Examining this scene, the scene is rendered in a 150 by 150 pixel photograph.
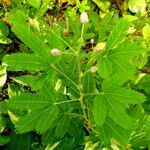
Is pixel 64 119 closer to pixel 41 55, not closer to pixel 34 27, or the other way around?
pixel 41 55

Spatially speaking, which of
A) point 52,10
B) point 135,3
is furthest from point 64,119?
point 135,3

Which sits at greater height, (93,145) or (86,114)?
(86,114)

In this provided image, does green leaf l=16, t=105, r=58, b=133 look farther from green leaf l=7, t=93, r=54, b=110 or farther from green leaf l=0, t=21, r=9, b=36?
green leaf l=0, t=21, r=9, b=36

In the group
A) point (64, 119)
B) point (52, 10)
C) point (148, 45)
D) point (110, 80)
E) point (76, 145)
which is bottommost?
point (76, 145)

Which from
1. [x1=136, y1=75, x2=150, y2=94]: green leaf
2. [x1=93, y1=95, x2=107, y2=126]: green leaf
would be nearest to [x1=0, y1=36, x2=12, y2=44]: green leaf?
[x1=136, y1=75, x2=150, y2=94]: green leaf

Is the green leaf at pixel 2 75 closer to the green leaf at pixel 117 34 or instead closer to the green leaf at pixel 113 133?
the green leaf at pixel 113 133

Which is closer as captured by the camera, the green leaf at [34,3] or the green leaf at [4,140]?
the green leaf at [4,140]

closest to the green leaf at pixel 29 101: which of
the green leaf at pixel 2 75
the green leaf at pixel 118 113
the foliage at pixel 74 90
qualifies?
the foliage at pixel 74 90

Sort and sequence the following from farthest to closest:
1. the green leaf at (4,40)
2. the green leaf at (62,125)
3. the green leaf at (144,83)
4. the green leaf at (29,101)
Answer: the green leaf at (4,40), the green leaf at (144,83), the green leaf at (62,125), the green leaf at (29,101)
